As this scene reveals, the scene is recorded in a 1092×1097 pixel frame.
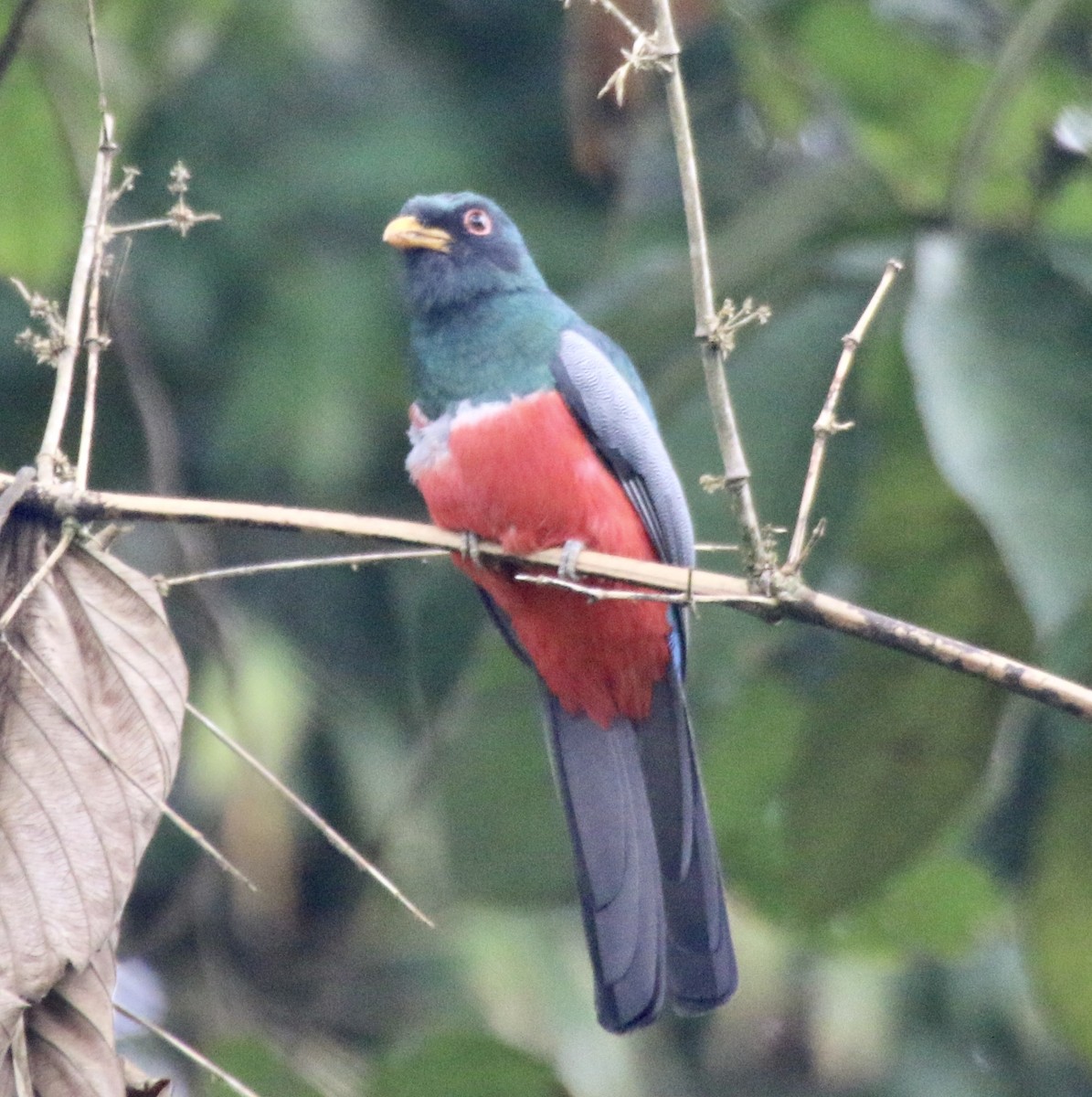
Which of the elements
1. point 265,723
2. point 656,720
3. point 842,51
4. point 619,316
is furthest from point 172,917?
point 842,51

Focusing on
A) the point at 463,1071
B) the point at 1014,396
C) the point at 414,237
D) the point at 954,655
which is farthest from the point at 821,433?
the point at 414,237

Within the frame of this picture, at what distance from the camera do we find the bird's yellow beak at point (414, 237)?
3.99m

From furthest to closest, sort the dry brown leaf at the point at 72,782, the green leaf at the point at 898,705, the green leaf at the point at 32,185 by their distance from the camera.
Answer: the green leaf at the point at 32,185 → the green leaf at the point at 898,705 → the dry brown leaf at the point at 72,782

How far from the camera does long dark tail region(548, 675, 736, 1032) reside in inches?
118

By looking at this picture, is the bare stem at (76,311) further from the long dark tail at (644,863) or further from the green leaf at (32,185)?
the green leaf at (32,185)

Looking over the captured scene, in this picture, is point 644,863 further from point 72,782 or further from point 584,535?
point 72,782

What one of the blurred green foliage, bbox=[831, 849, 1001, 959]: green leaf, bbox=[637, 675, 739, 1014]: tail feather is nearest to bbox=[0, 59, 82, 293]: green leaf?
the blurred green foliage

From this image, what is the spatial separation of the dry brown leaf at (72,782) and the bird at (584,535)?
1.17 metres

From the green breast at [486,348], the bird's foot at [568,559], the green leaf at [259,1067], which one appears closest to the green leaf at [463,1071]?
the green leaf at [259,1067]

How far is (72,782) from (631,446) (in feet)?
5.68

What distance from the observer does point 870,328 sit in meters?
3.77

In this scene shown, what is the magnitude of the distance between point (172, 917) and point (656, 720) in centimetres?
179

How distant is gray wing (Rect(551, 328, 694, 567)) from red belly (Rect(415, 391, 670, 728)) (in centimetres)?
2

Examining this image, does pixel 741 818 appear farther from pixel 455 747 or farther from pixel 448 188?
pixel 448 188
